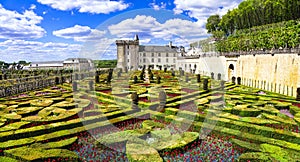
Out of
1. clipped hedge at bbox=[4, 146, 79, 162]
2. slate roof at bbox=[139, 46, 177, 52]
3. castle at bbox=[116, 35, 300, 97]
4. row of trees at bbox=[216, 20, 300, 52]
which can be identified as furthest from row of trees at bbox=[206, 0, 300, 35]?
clipped hedge at bbox=[4, 146, 79, 162]

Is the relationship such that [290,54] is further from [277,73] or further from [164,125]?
[164,125]

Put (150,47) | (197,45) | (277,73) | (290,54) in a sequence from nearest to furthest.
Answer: (290,54) → (277,73) → (197,45) → (150,47)

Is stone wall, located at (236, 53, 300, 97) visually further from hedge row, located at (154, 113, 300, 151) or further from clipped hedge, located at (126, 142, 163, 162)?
clipped hedge, located at (126, 142, 163, 162)

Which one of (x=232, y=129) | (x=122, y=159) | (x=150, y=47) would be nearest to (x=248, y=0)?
(x=150, y=47)

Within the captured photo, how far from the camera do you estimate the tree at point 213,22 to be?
65.4 meters

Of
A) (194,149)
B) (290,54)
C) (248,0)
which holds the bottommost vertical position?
(194,149)

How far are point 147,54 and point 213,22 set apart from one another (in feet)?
70.7

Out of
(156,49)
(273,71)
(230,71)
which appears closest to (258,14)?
(230,71)

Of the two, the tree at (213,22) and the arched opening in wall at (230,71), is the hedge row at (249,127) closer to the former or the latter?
the arched opening in wall at (230,71)

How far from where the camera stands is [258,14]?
4931 cm

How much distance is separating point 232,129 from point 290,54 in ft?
56.0

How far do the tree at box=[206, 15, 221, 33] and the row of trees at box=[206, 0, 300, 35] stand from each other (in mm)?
285

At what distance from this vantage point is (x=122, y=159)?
7.14 m

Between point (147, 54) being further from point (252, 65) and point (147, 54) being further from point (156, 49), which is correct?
point (252, 65)
